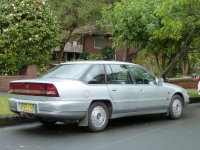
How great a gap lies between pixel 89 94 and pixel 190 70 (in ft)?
85.6

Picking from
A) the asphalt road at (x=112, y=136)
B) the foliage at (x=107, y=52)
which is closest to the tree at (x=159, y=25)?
the asphalt road at (x=112, y=136)

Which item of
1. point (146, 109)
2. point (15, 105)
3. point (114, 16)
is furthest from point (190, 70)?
point (15, 105)

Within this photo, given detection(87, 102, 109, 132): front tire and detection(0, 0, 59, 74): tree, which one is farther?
detection(0, 0, 59, 74): tree

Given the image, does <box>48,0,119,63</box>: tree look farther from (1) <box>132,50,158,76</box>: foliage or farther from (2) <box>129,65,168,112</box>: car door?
(2) <box>129,65,168,112</box>: car door

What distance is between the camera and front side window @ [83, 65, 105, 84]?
8.16 m

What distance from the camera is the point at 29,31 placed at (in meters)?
15.6

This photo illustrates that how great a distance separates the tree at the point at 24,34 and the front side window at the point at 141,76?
287 inches

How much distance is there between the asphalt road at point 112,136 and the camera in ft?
23.1

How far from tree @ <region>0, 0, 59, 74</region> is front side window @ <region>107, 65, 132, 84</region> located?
7377 millimetres

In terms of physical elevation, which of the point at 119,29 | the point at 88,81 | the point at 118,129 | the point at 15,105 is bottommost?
the point at 118,129

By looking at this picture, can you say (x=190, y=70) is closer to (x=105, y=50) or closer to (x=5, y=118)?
(x=105, y=50)

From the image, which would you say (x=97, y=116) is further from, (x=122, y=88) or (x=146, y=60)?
(x=146, y=60)

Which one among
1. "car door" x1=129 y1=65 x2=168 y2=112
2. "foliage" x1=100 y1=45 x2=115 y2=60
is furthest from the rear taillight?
"foliage" x1=100 y1=45 x2=115 y2=60

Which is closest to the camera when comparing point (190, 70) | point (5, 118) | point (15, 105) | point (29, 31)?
point (15, 105)
